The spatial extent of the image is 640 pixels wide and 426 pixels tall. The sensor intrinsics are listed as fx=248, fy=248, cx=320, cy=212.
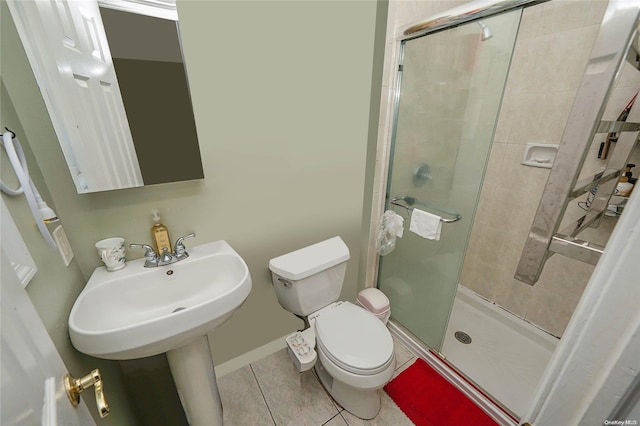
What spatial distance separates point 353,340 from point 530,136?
5.29ft

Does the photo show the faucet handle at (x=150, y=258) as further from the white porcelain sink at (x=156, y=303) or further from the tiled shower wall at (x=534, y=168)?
the tiled shower wall at (x=534, y=168)

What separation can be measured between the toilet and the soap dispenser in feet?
1.53

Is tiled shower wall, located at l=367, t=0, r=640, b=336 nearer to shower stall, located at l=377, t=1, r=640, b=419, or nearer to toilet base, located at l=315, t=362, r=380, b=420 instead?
shower stall, located at l=377, t=1, r=640, b=419

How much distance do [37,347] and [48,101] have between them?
76 cm

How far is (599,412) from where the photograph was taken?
0.43m

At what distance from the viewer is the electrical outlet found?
75cm

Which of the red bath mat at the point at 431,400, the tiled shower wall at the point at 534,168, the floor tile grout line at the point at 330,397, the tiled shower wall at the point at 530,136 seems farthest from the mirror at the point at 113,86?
the tiled shower wall at the point at 534,168

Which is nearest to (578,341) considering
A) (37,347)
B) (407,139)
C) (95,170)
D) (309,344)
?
(37,347)

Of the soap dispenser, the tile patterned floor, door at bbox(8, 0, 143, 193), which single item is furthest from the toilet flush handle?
door at bbox(8, 0, 143, 193)

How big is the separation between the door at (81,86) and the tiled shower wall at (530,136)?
1.26m

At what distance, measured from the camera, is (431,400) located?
1322 millimetres

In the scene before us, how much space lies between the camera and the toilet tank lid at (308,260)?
3.96 ft

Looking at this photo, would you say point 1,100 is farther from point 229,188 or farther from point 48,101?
point 229,188

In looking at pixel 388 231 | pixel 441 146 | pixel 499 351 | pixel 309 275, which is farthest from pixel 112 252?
pixel 499 351
